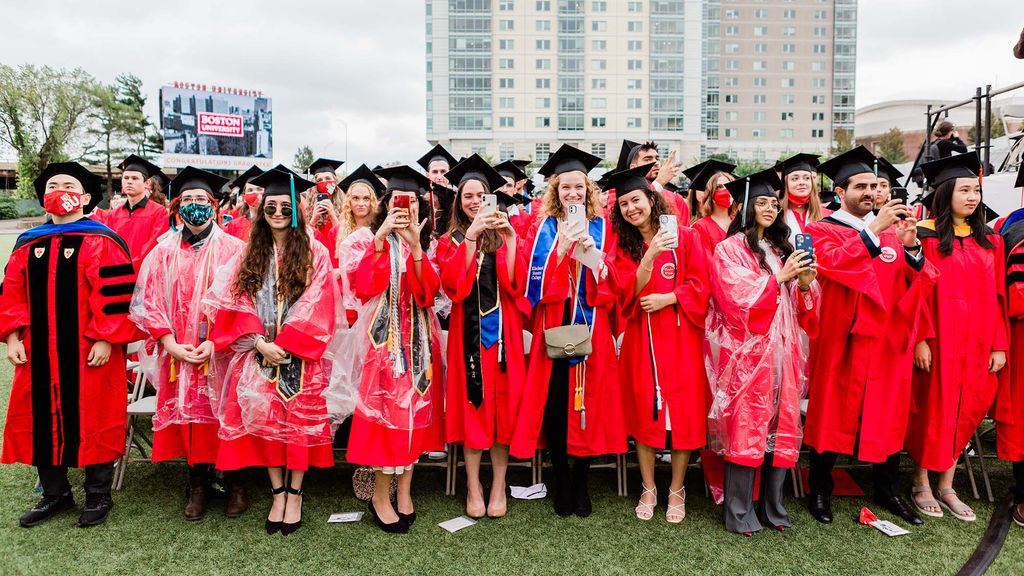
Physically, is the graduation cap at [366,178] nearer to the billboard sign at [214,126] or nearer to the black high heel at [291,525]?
the black high heel at [291,525]

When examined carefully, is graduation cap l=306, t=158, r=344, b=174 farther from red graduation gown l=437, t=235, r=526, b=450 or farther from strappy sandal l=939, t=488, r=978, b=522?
strappy sandal l=939, t=488, r=978, b=522

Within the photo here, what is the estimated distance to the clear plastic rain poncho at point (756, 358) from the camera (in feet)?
11.4

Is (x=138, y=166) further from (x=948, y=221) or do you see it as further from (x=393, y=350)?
(x=948, y=221)

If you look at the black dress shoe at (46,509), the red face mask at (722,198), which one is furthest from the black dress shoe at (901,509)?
the black dress shoe at (46,509)

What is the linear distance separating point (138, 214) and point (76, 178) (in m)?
2.46

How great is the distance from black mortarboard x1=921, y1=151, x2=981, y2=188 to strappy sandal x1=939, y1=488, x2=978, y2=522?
1944mm

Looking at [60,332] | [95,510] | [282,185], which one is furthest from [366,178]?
[95,510]

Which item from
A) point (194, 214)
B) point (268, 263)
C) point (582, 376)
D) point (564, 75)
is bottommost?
point (582, 376)

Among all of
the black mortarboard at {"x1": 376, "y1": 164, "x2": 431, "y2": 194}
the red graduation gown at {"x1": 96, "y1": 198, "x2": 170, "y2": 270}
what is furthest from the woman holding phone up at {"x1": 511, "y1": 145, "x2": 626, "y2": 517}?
the red graduation gown at {"x1": 96, "y1": 198, "x2": 170, "y2": 270}

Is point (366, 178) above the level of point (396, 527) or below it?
above

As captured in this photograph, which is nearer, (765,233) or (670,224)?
(670,224)

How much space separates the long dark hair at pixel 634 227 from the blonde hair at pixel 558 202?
134 mm

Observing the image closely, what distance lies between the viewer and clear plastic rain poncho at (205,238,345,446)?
348cm

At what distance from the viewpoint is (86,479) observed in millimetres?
3668
